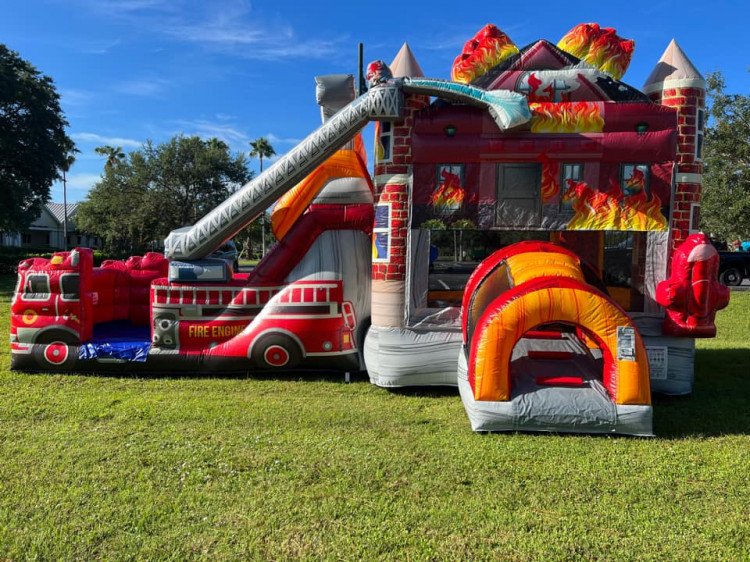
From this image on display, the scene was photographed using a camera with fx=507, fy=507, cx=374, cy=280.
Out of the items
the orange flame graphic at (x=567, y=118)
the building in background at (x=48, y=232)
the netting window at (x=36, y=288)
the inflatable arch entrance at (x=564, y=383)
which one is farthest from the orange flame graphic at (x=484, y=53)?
the building in background at (x=48, y=232)

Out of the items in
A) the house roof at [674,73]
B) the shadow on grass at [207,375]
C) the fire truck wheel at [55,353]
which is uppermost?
the house roof at [674,73]

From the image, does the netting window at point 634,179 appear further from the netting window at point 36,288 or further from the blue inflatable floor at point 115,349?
the netting window at point 36,288

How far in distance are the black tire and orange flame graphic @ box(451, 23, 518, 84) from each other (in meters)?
13.6

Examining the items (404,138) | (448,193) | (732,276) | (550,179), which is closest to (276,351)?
(448,193)

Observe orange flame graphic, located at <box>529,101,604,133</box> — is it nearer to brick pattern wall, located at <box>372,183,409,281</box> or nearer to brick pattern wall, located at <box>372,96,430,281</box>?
brick pattern wall, located at <box>372,96,430,281</box>

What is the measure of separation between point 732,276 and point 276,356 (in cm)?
1541

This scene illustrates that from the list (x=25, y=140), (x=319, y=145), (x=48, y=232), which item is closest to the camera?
(x=319, y=145)

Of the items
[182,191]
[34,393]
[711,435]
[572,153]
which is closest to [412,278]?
[572,153]

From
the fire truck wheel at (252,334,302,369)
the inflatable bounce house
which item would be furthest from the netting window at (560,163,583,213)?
the fire truck wheel at (252,334,302,369)

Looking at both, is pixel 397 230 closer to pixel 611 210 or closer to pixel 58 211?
pixel 611 210

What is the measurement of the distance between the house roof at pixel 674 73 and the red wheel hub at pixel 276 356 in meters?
4.53

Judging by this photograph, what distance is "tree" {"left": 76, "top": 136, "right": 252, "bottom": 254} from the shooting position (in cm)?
2741

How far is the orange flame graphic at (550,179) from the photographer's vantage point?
190 inches

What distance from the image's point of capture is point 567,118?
4.78 metres
